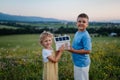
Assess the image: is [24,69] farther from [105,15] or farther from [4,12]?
[105,15]

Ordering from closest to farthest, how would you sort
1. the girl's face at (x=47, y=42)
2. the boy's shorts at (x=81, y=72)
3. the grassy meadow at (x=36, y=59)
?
Result: the girl's face at (x=47, y=42)
the boy's shorts at (x=81, y=72)
the grassy meadow at (x=36, y=59)

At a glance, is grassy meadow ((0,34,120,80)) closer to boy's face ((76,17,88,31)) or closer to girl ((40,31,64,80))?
girl ((40,31,64,80))

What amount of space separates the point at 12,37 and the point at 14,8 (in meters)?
0.70

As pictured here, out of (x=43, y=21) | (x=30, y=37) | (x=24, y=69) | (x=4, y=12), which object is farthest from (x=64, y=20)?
(x=24, y=69)

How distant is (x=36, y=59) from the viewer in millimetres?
6184

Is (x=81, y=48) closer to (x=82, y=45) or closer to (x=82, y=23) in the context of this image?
(x=82, y=45)

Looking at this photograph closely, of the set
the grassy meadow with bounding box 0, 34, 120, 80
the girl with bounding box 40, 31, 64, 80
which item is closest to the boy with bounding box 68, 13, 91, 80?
the girl with bounding box 40, 31, 64, 80

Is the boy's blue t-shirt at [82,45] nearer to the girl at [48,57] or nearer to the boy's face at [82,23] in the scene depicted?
the boy's face at [82,23]

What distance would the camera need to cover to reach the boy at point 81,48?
3.76m

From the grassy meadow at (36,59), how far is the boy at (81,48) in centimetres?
145

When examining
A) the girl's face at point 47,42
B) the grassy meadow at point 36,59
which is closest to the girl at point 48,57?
the girl's face at point 47,42

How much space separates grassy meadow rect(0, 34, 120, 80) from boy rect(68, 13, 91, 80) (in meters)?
1.45

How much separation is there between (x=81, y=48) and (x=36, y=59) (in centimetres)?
251

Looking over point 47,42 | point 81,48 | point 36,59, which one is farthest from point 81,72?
point 36,59
